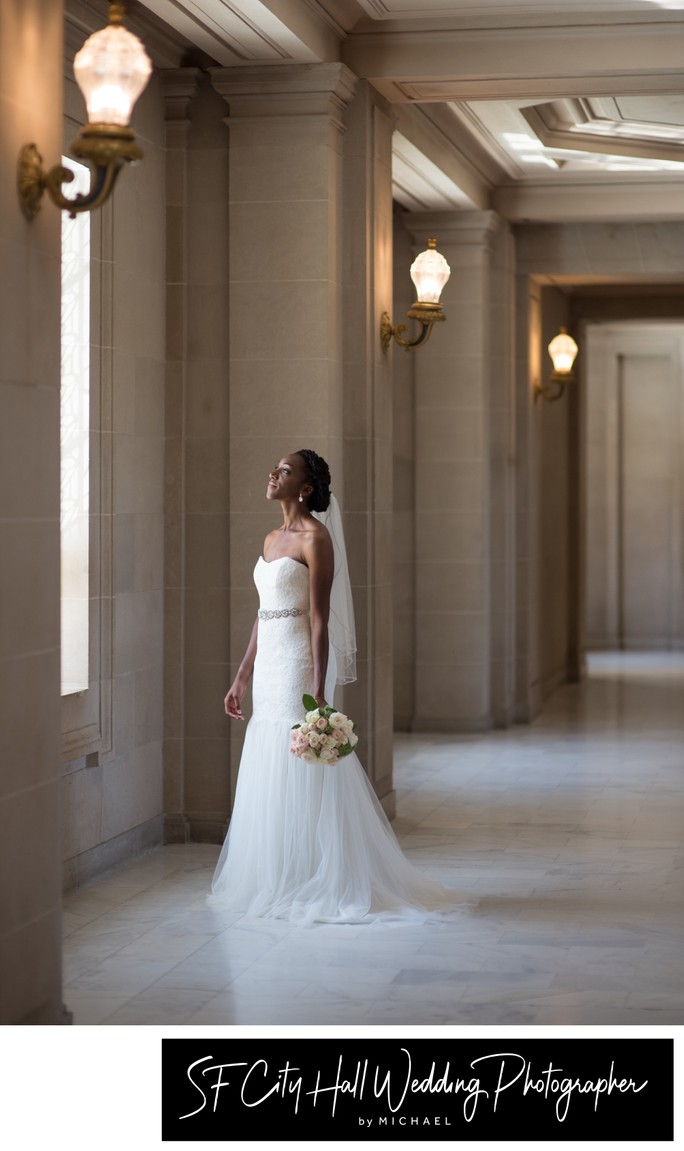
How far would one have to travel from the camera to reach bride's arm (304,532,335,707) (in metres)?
6.42

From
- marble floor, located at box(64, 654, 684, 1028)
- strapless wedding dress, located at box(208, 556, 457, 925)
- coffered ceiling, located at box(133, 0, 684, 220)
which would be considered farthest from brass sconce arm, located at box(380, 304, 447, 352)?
marble floor, located at box(64, 654, 684, 1028)

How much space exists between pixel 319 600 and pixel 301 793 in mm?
819

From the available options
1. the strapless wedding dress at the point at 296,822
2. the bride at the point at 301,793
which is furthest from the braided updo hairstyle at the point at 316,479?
the strapless wedding dress at the point at 296,822

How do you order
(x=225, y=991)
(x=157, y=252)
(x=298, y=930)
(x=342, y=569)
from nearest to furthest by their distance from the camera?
1. (x=225, y=991)
2. (x=298, y=930)
3. (x=342, y=569)
4. (x=157, y=252)

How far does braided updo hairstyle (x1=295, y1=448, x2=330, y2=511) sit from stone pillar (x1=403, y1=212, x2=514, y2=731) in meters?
5.79

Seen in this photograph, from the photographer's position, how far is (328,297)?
7.80 meters

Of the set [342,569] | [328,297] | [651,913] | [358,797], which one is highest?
[328,297]

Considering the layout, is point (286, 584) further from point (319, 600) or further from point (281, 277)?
point (281, 277)

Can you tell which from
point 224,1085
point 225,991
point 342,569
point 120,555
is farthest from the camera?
point 120,555

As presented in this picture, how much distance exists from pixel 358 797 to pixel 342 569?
103cm

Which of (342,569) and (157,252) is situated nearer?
(342,569)

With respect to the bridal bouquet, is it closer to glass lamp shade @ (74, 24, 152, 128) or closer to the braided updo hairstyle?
the braided updo hairstyle

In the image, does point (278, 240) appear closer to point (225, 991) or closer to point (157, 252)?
point (157, 252)

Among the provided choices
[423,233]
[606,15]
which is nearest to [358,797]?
[606,15]
